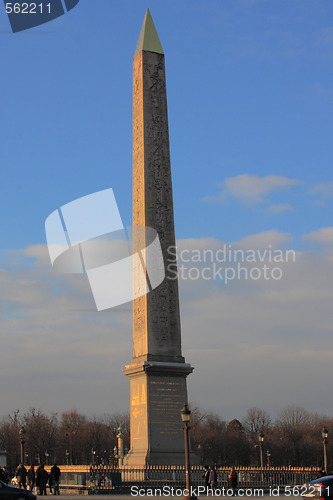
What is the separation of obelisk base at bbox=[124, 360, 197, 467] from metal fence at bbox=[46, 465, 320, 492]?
2.61ft

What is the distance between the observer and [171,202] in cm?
3256

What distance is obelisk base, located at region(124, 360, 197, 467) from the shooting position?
29500 mm

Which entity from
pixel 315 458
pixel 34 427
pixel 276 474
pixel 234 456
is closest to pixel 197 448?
pixel 234 456

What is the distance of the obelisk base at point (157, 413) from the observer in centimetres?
2950

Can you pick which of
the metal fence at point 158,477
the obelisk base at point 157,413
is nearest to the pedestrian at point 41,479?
the metal fence at point 158,477

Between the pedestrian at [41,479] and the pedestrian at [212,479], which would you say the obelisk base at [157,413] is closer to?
the pedestrian at [212,479]

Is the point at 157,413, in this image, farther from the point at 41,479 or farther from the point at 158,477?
the point at 41,479

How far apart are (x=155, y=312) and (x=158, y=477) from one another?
22.5 ft

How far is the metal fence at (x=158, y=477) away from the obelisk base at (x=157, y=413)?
80 centimetres

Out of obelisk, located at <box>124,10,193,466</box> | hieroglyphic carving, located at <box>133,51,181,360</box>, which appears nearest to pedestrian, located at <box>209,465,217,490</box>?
obelisk, located at <box>124,10,193,466</box>

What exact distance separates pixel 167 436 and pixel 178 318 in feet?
16.3

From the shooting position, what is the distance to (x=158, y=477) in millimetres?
27406

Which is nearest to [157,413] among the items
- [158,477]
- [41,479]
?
[158,477]

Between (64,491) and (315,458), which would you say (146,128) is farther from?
(315,458)
